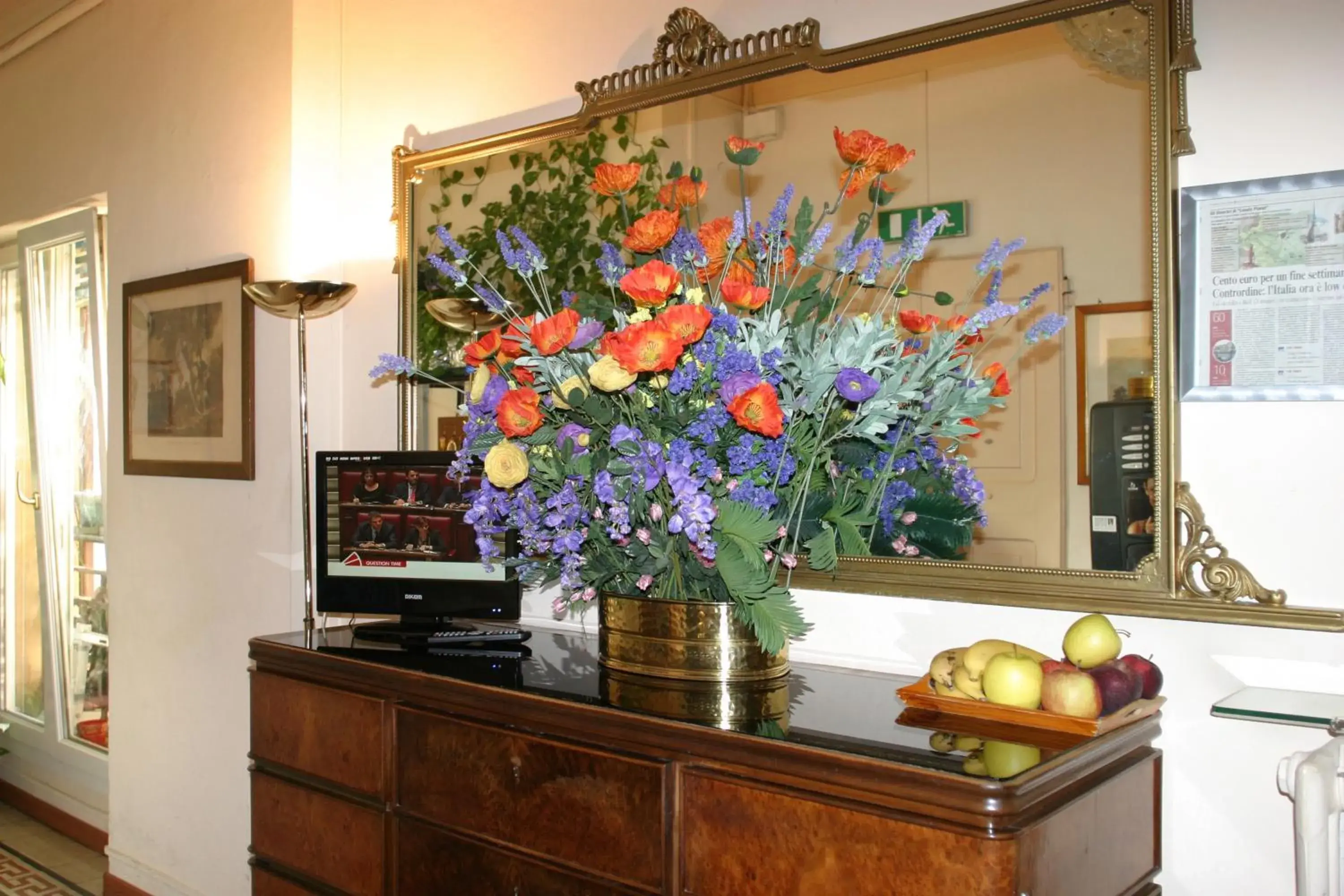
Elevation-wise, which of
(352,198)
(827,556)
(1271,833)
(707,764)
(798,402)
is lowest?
(1271,833)

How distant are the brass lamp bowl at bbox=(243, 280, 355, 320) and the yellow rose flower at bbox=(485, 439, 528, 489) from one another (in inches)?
44.6

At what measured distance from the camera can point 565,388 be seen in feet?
5.79

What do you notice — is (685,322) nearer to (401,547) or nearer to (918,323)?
(918,323)

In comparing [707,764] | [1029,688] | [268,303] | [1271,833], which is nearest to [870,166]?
[1029,688]

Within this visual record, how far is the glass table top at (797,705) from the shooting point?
1466 millimetres

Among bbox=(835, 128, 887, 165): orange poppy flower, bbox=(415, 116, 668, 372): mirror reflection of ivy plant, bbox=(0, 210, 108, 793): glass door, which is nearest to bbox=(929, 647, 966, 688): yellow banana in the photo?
bbox=(835, 128, 887, 165): orange poppy flower

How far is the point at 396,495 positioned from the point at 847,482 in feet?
3.34

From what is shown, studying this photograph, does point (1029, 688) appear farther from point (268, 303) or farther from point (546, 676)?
point (268, 303)

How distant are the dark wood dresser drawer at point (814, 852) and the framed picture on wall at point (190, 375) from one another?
197 cm

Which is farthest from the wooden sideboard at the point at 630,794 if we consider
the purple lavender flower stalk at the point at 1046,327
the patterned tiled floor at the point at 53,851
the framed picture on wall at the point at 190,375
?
the patterned tiled floor at the point at 53,851

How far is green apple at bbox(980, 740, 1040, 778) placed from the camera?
4.51 ft

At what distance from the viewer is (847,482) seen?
75.2 inches

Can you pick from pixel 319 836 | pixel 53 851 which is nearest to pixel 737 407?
pixel 319 836

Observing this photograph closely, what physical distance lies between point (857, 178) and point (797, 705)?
0.83 meters
